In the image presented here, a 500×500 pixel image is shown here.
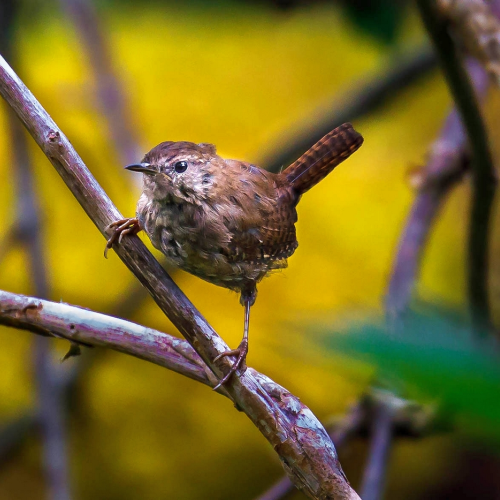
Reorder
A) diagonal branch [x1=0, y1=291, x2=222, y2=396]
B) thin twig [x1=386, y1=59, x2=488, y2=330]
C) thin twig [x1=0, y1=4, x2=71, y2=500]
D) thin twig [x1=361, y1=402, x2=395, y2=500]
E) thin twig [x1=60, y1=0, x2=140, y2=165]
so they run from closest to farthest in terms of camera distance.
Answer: diagonal branch [x1=0, y1=291, x2=222, y2=396] → thin twig [x1=361, y1=402, x2=395, y2=500] → thin twig [x1=386, y1=59, x2=488, y2=330] → thin twig [x1=0, y1=4, x2=71, y2=500] → thin twig [x1=60, y1=0, x2=140, y2=165]

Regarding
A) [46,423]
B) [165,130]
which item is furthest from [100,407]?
[165,130]

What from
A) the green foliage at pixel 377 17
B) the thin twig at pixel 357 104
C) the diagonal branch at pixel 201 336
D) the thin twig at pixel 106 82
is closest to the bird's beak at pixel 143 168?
the diagonal branch at pixel 201 336

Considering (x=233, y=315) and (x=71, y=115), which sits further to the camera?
(x=71, y=115)

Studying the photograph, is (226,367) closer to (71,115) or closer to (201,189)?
(201,189)

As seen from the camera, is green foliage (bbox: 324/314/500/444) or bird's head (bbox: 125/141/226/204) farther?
bird's head (bbox: 125/141/226/204)

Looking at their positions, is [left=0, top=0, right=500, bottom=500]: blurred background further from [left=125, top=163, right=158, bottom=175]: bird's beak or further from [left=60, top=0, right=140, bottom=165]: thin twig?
[left=125, top=163, right=158, bottom=175]: bird's beak

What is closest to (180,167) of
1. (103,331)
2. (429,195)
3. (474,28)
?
(103,331)

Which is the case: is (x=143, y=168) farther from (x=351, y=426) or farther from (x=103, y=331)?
(x=351, y=426)

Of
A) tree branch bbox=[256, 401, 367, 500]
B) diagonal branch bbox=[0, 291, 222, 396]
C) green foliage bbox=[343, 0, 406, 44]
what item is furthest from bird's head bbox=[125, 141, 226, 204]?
green foliage bbox=[343, 0, 406, 44]
